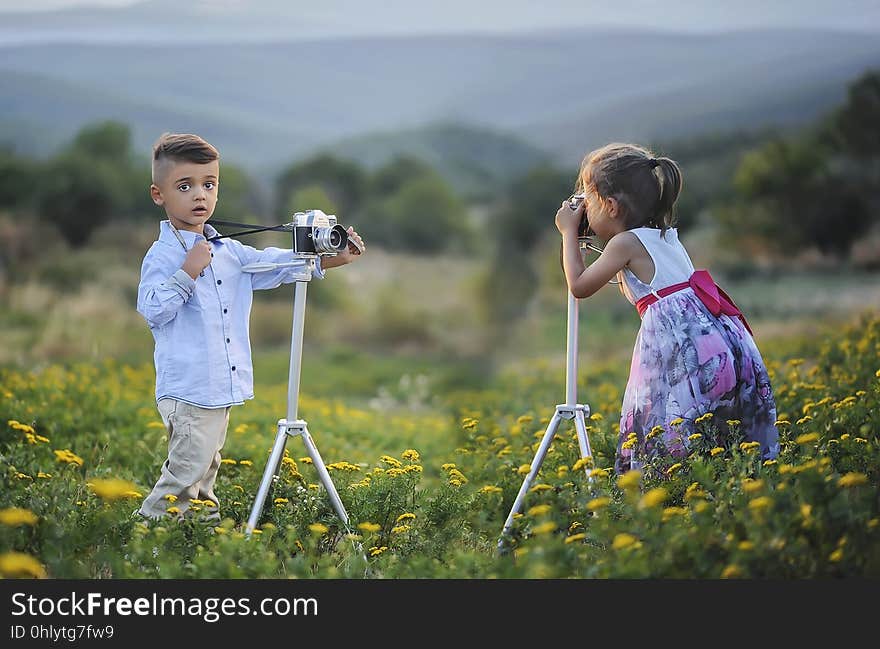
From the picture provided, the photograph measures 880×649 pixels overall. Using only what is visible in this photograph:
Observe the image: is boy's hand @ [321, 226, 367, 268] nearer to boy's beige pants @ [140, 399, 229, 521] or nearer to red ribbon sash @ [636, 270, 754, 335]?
boy's beige pants @ [140, 399, 229, 521]

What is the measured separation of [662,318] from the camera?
12.9 feet

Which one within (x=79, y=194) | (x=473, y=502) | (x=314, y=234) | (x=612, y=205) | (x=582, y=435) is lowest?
(x=473, y=502)

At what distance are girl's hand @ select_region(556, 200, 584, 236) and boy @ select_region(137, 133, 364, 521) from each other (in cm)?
77

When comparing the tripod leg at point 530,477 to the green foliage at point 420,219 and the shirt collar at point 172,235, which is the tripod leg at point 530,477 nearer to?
the shirt collar at point 172,235

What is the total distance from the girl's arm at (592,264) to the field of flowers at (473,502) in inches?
26.3

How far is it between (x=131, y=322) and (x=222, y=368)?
7.69 meters

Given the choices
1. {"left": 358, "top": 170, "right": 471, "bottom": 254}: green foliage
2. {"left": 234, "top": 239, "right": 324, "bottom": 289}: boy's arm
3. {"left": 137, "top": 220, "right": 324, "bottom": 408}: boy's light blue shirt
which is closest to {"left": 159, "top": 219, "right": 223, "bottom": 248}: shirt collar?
{"left": 137, "top": 220, "right": 324, "bottom": 408}: boy's light blue shirt

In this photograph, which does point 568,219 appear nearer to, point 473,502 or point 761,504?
point 473,502

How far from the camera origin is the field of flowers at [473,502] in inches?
112

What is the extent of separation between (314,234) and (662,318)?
139 centimetres

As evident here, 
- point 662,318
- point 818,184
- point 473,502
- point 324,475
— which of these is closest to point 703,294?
point 662,318

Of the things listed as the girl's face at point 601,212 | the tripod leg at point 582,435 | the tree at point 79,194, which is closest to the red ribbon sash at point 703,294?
the girl's face at point 601,212

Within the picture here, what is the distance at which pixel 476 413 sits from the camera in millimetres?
6805

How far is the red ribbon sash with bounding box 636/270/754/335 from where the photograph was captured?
3955 mm
